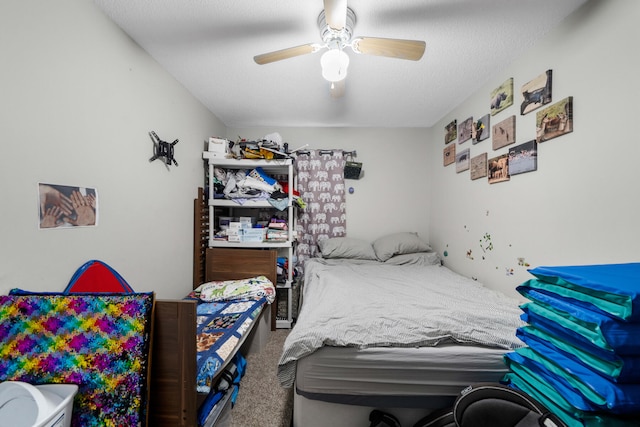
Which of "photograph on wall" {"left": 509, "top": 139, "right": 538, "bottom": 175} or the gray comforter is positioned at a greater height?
"photograph on wall" {"left": 509, "top": 139, "right": 538, "bottom": 175}

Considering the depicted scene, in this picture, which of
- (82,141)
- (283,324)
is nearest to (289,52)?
(82,141)

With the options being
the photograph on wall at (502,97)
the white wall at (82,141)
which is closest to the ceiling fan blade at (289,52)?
the white wall at (82,141)

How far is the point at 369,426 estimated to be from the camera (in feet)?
4.13

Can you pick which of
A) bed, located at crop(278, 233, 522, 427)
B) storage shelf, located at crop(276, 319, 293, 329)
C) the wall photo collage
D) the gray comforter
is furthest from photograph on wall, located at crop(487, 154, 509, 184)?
storage shelf, located at crop(276, 319, 293, 329)

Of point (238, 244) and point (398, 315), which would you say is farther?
point (238, 244)

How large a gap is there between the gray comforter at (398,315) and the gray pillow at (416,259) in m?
0.55

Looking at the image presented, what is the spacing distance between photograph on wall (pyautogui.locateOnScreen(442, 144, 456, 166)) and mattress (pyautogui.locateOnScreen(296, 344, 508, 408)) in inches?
80.9

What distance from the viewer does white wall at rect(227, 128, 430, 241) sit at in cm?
325

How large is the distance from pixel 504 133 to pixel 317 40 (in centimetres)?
155

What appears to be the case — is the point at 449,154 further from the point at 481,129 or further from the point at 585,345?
the point at 585,345

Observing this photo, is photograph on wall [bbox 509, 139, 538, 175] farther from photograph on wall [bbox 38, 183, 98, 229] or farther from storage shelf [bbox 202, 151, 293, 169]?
photograph on wall [bbox 38, 183, 98, 229]

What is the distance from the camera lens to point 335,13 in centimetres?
117

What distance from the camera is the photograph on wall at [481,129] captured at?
214cm

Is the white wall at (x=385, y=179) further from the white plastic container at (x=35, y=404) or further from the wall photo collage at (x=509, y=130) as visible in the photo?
the white plastic container at (x=35, y=404)
